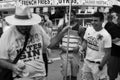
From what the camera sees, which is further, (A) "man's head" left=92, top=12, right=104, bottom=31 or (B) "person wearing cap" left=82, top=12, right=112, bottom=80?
(A) "man's head" left=92, top=12, right=104, bottom=31

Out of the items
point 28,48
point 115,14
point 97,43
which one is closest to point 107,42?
point 97,43

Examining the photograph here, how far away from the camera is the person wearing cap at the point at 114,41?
761 cm

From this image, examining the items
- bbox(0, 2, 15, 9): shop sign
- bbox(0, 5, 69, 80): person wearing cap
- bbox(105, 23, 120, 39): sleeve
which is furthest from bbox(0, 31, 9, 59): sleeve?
bbox(0, 2, 15, 9): shop sign

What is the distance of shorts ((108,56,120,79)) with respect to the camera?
7.86 metres

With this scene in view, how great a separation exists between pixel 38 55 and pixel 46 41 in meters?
0.30

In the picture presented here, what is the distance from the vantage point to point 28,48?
4.58m

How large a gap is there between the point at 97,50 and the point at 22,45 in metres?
2.38

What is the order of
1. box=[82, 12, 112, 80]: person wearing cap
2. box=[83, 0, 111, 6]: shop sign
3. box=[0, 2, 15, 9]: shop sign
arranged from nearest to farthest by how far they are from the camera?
1. box=[82, 12, 112, 80]: person wearing cap
2. box=[83, 0, 111, 6]: shop sign
3. box=[0, 2, 15, 9]: shop sign

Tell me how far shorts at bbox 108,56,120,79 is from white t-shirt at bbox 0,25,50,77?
335cm

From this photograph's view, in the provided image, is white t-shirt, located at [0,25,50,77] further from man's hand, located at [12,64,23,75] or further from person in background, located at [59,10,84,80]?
person in background, located at [59,10,84,80]

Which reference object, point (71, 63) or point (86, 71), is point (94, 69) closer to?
point (86, 71)

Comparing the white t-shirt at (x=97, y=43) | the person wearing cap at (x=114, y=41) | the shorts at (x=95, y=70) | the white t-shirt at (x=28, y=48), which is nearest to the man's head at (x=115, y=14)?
the person wearing cap at (x=114, y=41)

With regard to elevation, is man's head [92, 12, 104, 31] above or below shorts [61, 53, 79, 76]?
above

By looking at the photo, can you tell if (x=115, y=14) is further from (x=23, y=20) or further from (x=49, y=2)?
(x=23, y=20)
